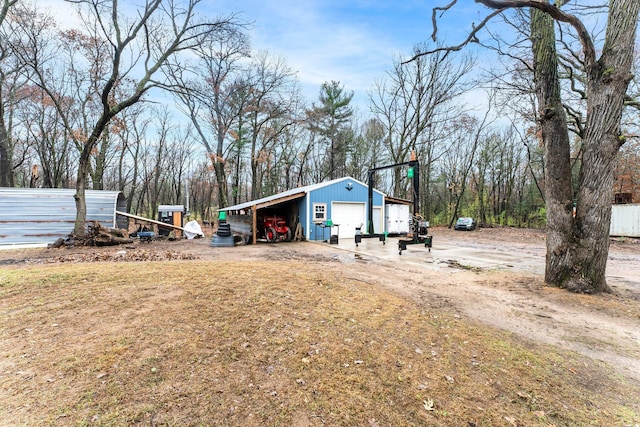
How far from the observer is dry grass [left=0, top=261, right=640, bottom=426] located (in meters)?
1.92

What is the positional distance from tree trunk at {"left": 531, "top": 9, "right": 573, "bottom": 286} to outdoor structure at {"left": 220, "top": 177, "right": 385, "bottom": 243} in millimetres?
8982

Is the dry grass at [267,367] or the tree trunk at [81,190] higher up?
the tree trunk at [81,190]

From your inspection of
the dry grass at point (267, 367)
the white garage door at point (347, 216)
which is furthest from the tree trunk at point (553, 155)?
the white garage door at point (347, 216)

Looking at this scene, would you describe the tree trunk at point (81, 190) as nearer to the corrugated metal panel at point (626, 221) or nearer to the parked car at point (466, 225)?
the parked car at point (466, 225)

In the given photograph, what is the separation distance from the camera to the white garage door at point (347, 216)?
15484 mm

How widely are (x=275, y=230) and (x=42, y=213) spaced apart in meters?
9.56

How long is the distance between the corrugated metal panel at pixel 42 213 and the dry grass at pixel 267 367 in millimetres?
9812

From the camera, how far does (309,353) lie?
2.70 metres

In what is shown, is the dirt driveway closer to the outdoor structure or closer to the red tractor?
the red tractor

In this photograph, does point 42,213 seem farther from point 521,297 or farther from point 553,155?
point 553,155

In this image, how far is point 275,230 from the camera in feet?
45.8

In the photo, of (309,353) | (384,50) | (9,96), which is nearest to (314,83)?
(384,50)

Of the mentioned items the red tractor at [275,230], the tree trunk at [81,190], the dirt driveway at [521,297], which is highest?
the tree trunk at [81,190]

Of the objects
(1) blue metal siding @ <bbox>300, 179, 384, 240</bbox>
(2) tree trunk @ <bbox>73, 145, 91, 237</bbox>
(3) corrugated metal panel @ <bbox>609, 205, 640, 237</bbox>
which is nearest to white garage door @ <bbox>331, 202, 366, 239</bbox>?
(1) blue metal siding @ <bbox>300, 179, 384, 240</bbox>
